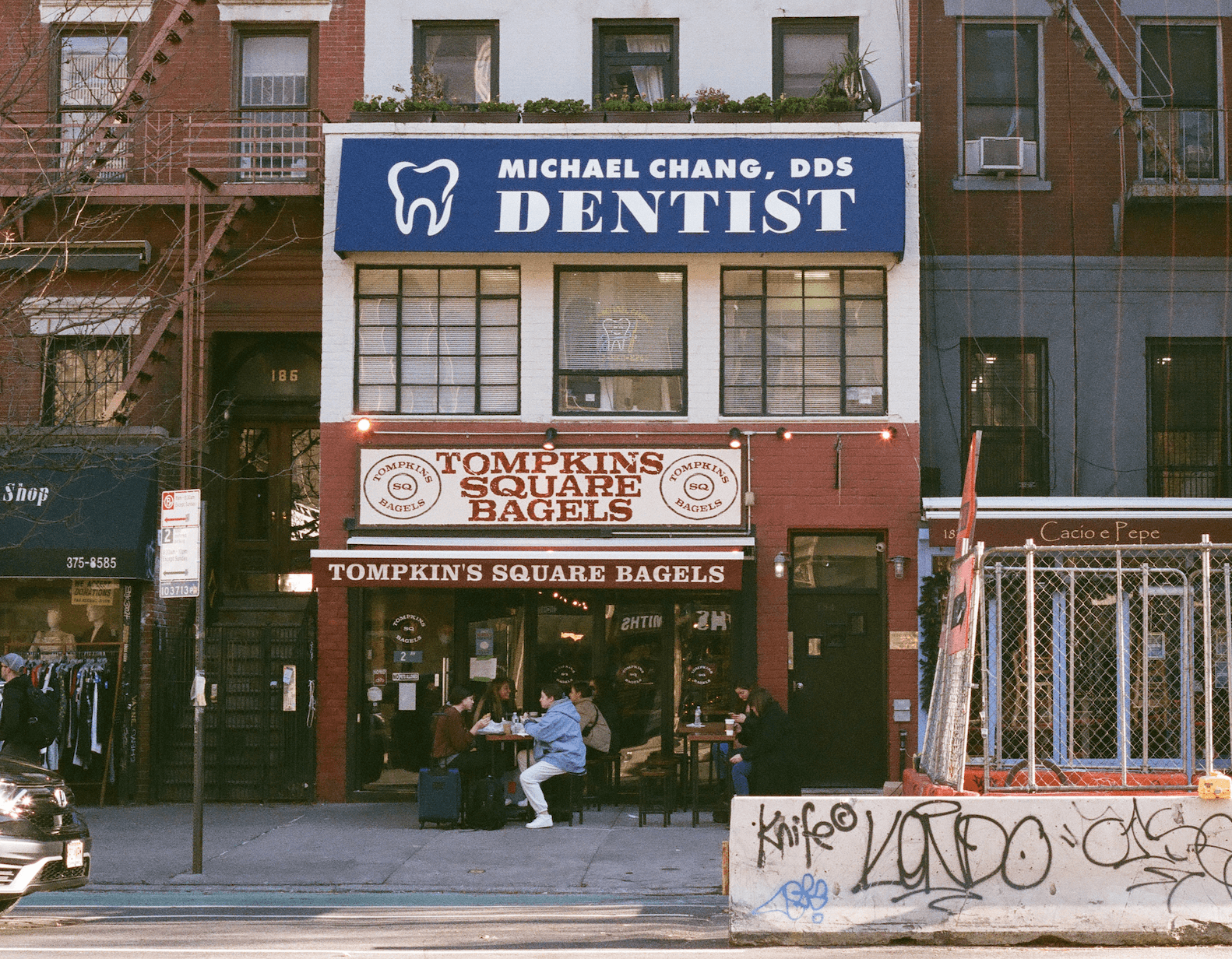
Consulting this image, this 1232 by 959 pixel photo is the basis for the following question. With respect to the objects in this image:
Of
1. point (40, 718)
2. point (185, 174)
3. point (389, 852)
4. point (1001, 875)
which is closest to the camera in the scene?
point (1001, 875)

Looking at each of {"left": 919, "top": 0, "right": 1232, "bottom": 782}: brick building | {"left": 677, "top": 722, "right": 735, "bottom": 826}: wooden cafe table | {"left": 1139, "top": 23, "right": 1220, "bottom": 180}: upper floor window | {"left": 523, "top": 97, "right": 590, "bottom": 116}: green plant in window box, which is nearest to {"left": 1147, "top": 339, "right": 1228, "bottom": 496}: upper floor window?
{"left": 919, "top": 0, "right": 1232, "bottom": 782}: brick building

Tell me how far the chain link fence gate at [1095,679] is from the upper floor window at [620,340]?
15.5 ft

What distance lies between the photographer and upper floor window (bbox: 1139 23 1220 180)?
17625 mm

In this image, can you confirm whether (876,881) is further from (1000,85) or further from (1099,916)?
(1000,85)

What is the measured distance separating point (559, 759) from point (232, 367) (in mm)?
7249

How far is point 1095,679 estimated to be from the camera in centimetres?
1492

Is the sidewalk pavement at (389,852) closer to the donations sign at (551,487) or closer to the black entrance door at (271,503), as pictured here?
the black entrance door at (271,503)

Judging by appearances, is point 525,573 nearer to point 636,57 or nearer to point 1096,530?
point 1096,530

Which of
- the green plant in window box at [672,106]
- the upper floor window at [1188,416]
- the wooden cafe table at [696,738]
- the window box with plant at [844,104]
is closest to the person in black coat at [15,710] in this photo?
the wooden cafe table at [696,738]

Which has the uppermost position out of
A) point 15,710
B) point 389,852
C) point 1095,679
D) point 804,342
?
Answer: point 804,342

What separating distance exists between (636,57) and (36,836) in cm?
1236

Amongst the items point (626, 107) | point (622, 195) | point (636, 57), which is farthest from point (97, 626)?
point (636, 57)

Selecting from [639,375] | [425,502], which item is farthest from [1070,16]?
[425,502]

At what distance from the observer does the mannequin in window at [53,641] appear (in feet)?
56.6
